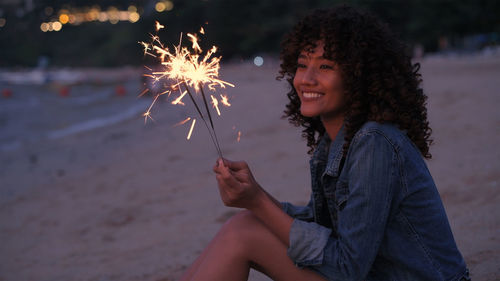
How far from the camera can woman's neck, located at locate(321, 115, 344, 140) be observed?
205 cm

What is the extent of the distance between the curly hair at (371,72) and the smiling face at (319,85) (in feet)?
0.13

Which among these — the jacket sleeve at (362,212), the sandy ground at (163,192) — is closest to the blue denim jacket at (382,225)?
the jacket sleeve at (362,212)

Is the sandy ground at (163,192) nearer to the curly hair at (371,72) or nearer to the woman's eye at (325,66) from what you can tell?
the curly hair at (371,72)

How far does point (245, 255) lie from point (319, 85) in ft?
2.61

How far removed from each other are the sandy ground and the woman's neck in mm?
1357

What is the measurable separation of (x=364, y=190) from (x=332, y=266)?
0.32m

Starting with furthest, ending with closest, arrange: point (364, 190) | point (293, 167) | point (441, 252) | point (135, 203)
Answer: point (293, 167), point (135, 203), point (441, 252), point (364, 190)

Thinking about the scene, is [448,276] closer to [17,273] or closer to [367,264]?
[367,264]

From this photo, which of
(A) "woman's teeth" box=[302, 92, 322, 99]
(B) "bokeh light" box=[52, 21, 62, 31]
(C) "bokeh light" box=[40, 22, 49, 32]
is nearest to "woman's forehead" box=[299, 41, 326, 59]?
(A) "woman's teeth" box=[302, 92, 322, 99]

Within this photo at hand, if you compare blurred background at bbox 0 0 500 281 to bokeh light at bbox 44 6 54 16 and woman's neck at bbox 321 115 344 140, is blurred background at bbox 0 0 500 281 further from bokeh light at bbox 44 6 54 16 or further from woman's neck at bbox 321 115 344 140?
bokeh light at bbox 44 6 54 16

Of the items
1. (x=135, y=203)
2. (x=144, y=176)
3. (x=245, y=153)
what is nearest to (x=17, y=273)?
(x=135, y=203)

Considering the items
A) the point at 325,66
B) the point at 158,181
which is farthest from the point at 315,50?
the point at 158,181

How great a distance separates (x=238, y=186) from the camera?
1.81 meters

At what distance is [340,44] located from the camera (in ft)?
6.14
